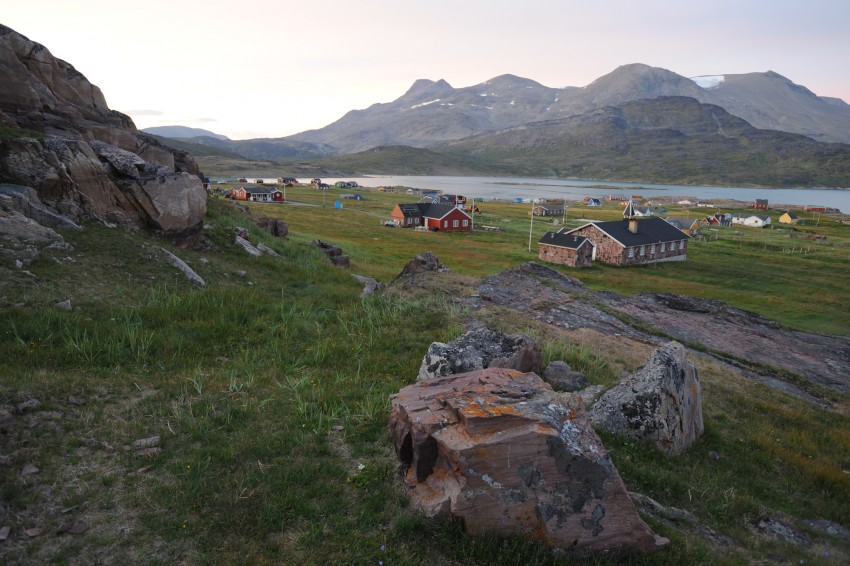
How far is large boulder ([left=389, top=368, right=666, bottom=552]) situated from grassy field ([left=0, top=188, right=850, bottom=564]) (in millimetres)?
293

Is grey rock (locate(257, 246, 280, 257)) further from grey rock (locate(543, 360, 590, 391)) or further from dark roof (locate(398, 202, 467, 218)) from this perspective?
dark roof (locate(398, 202, 467, 218))

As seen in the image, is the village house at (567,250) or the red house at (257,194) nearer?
the village house at (567,250)

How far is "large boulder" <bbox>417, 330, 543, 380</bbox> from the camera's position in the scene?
11820mm

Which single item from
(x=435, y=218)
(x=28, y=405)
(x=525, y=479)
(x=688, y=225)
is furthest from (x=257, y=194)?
(x=525, y=479)

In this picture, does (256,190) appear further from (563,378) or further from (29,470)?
(29,470)

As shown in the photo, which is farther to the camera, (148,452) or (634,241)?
(634,241)

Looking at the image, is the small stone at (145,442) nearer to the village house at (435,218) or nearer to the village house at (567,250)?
the village house at (567,250)

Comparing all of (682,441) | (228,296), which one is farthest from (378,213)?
(682,441)

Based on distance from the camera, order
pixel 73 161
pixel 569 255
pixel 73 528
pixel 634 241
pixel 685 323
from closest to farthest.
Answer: pixel 73 528
pixel 73 161
pixel 685 323
pixel 569 255
pixel 634 241

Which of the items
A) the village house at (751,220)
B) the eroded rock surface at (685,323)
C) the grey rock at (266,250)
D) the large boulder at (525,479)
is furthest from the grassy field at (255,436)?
the village house at (751,220)

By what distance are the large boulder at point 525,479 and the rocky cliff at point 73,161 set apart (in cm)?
1920

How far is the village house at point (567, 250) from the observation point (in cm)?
6481

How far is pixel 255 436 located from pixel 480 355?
5.55m

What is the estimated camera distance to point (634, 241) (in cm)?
7069
